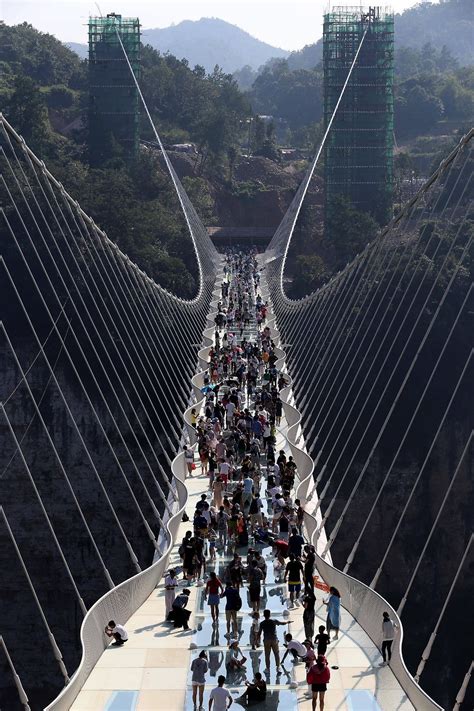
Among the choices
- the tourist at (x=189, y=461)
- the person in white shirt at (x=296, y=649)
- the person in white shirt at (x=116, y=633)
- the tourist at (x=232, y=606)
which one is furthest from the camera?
the tourist at (x=189, y=461)

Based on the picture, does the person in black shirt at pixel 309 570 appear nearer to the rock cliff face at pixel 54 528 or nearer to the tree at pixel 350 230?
the rock cliff face at pixel 54 528

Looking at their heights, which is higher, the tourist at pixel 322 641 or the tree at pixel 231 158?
the tourist at pixel 322 641

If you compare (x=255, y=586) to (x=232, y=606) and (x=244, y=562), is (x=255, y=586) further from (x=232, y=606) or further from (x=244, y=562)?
(x=244, y=562)

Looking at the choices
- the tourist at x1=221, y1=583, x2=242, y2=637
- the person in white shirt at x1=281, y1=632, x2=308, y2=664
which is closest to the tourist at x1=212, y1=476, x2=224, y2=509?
the tourist at x1=221, y1=583, x2=242, y2=637

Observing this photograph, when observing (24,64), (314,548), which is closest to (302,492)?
(314,548)

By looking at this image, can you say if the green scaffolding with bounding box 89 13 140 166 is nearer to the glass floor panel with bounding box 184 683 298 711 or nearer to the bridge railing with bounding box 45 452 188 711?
the bridge railing with bounding box 45 452 188 711

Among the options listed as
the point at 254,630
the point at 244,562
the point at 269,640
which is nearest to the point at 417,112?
the point at 244,562

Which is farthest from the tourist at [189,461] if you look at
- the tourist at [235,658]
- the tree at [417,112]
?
the tree at [417,112]
